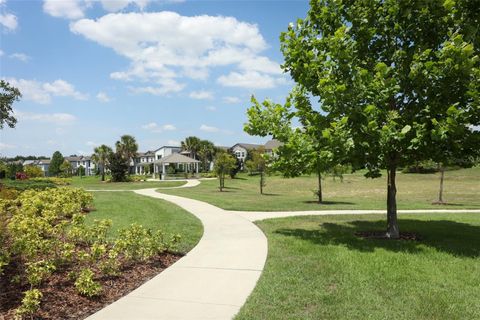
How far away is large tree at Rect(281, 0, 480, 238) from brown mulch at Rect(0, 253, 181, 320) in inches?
216

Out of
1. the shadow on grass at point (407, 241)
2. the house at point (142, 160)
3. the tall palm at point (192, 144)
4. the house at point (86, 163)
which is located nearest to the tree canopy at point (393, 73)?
the shadow on grass at point (407, 241)

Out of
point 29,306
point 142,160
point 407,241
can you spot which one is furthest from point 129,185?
point 142,160

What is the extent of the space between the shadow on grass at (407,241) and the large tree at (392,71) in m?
1.08

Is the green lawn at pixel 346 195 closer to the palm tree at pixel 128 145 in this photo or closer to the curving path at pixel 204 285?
the curving path at pixel 204 285

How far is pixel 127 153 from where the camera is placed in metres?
69.0


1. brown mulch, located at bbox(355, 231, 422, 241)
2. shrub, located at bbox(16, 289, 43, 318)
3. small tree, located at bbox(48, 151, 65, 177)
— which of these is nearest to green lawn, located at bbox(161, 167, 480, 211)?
brown mulch, located at bbox(355, 231, 422, 241)

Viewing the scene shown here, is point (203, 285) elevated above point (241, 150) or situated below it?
below

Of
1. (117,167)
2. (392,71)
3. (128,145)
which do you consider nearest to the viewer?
(392,71)

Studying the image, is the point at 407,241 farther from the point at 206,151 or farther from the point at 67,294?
the point at 206,151

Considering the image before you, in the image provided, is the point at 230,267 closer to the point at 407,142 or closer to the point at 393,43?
the point at 407,142

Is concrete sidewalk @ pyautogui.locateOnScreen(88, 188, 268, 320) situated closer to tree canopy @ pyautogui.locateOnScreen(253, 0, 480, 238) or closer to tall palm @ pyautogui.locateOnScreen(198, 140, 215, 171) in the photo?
tree canopy @ pyautogui.locateOnScreen(253, 0, 480, 238)

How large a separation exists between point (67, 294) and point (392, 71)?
8.27 meters

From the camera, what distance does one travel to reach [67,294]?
5449mm

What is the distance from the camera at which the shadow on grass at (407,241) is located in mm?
8711
